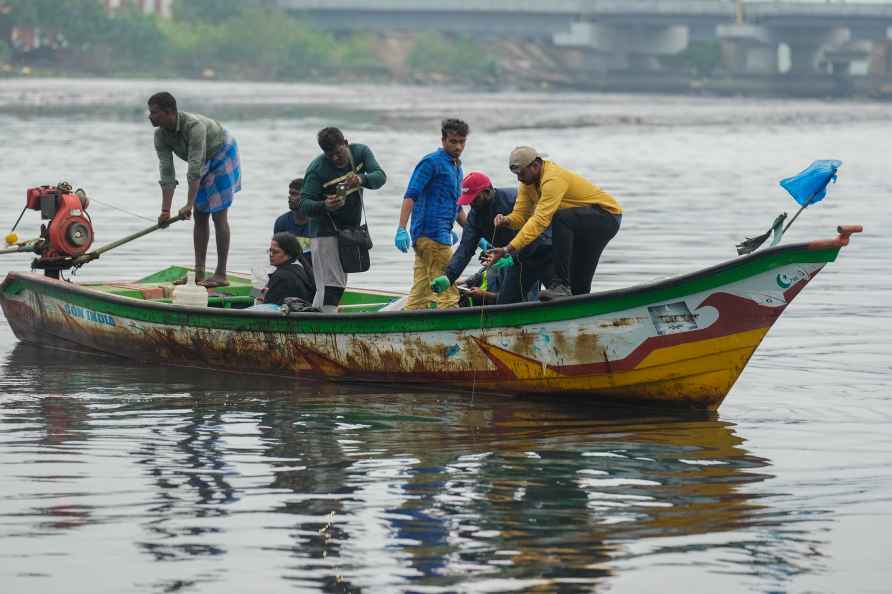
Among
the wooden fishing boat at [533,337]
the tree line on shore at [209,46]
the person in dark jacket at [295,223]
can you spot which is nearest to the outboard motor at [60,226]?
the wooden fishing boat at [533,337]

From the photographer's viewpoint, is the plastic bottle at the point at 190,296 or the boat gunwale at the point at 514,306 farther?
the plastic bottle at the point at 190,296

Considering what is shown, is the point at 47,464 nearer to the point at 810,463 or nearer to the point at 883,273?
the point at 810,463

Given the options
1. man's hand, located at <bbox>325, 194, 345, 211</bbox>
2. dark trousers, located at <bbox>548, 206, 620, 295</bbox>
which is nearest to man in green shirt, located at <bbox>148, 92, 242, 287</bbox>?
man's hand, located at <bbox>325, 194, 345, 211</bbox>

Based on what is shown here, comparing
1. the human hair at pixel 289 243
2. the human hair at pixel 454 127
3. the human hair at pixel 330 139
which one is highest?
the human hair at pixel 454 127

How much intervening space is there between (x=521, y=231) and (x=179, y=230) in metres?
12.8

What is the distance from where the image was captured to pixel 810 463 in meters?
9.28

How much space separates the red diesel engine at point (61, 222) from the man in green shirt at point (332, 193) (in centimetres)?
268

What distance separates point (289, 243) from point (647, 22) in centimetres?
9908

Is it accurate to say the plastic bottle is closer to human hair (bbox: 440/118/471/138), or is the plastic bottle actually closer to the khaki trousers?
the khaki trousers

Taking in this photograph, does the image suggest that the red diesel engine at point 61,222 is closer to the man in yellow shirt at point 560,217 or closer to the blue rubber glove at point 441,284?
the blue rubber glove at point 441,284

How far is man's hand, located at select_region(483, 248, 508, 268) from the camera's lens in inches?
407

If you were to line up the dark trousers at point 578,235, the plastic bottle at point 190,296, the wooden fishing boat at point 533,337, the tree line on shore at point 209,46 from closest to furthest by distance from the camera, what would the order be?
1. the wooden fishing boat at point 533,337
2. the dark trousers at point 578,235
3. the plastic bottle at point 190,296
4. the tree line on shore at point 209,46

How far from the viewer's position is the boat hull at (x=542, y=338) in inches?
391

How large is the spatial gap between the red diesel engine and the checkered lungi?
3.10 ft
